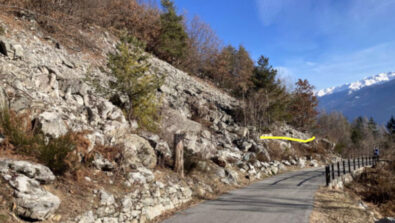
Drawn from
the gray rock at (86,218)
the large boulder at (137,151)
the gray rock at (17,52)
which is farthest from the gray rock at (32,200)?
the gray rock at (17,52)

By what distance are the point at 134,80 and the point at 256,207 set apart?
7.18 m

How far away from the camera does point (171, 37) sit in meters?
32.9

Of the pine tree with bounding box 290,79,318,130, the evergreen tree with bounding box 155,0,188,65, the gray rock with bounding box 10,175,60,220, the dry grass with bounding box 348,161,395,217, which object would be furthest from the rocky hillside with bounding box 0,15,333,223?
the pine tree with bounding box 290,79,318,130

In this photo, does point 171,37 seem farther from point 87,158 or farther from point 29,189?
point 29,189

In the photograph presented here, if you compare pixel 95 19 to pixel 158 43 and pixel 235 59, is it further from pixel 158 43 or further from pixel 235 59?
pixel 235 59

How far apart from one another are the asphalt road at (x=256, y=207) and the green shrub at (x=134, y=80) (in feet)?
16.8

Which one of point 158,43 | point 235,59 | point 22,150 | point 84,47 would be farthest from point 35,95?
point 235,59

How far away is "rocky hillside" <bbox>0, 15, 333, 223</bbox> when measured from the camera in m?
4.81

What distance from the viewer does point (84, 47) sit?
58.4 feet

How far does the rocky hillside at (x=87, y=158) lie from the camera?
481cm

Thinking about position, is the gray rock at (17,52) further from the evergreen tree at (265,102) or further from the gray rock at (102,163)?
the evergreen tree at (265,102)

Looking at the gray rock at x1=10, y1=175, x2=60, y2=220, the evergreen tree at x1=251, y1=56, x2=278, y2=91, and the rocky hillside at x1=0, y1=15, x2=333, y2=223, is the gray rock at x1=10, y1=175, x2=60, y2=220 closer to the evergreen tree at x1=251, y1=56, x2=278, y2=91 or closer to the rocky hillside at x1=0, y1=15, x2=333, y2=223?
the rocky hillside at x1=0, y1=15, x2=333, y2=223

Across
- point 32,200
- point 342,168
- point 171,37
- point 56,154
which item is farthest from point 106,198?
point 171,37

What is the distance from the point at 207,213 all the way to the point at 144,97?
20.0 feet
